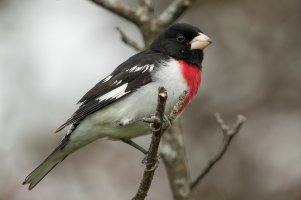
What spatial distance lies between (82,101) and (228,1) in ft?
11.6

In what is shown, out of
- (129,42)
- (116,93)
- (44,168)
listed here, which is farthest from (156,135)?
(129,42)

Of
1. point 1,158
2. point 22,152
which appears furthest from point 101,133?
point 22,152

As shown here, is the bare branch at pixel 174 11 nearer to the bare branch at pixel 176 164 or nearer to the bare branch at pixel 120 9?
the bare branch at pixel 120 9

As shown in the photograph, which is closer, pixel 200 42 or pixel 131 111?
pixel 131 111

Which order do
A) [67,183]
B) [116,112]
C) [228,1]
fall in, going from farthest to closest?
[228,1], [67,183], [116,112]

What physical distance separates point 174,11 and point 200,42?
558mm

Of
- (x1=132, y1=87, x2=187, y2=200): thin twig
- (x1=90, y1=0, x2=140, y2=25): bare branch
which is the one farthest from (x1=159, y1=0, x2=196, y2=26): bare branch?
(x1=132, y1=87, x2=187, y2=200): thin twig

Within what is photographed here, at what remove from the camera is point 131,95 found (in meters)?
5.21

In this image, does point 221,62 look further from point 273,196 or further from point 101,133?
point 101,133

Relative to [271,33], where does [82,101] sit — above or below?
above

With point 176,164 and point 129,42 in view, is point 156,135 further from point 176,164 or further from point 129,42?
point 129,42

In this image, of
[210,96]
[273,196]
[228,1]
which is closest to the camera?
[273,196]

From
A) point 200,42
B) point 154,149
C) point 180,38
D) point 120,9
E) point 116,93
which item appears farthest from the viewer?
point 120,9

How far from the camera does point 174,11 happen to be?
599 cm
